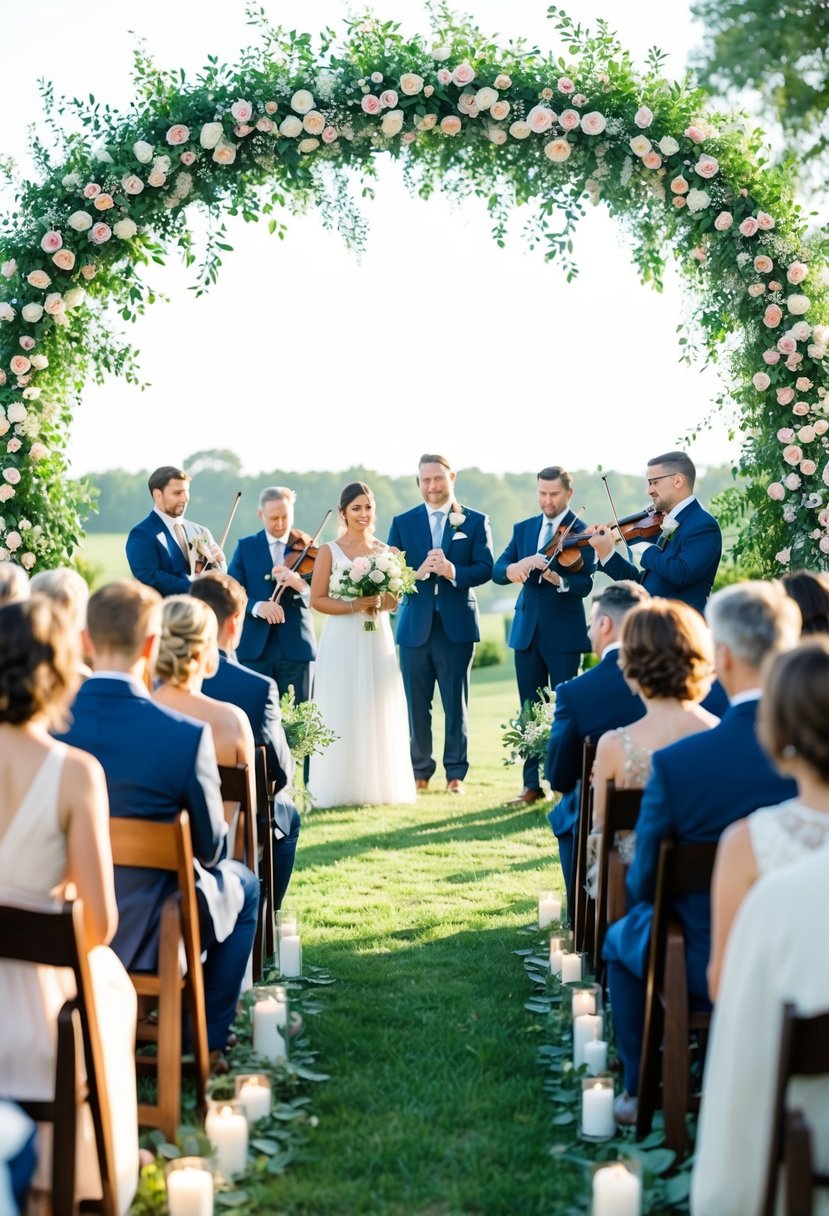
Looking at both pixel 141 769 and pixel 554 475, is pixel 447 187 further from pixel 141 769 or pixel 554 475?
pixel 141 769

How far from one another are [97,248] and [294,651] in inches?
121

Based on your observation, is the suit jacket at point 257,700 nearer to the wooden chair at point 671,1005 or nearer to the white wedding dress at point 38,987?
the wooden chair at point 671,1005

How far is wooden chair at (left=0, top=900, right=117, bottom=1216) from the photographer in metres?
2.95

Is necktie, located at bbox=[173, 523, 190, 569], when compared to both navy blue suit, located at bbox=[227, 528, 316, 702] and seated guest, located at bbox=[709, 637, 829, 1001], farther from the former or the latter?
seated guest, located at bbox=[709, 637, 829, 1001]

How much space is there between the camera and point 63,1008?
9.85 ft

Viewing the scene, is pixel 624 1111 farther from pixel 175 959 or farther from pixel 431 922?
pixel 431 922

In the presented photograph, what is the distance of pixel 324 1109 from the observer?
4.39 meters

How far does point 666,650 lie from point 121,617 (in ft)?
5.50

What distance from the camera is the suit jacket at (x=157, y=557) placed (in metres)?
8.76

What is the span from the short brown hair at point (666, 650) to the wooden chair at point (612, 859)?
13.8 inches

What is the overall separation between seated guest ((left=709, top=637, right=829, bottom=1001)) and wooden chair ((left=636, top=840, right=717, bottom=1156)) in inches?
24.5

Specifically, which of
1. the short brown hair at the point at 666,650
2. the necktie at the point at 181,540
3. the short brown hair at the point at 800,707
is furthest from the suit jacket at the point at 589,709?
the necktie at the point at 181,540

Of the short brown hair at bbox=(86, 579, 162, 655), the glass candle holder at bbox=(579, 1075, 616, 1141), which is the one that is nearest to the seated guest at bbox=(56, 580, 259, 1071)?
the short brown hair at bbox=(86, 579, 162, 655)

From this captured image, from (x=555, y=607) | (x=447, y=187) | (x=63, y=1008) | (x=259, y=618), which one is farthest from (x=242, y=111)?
(x=63, y=1008)
